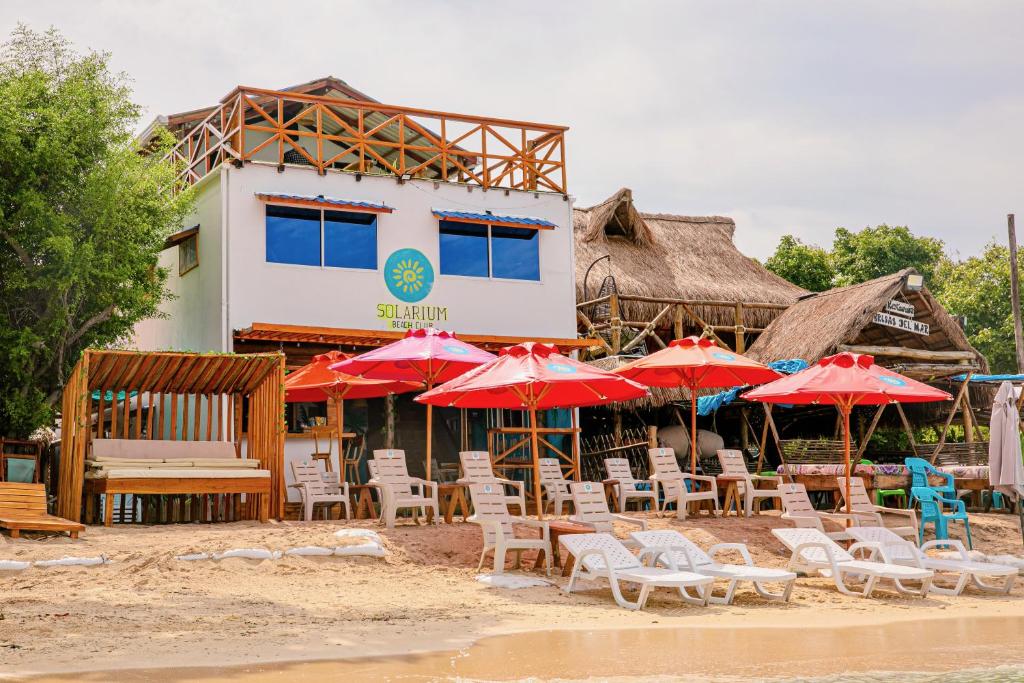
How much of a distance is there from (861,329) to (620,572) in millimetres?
11137

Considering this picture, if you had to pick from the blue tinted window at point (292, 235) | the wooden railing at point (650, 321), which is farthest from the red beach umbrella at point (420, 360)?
the wooden railing at point (650, 321)

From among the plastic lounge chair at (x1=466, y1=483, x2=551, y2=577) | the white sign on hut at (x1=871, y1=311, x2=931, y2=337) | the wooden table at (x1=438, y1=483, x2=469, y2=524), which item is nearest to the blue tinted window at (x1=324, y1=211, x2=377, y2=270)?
the wooden table at (x1=438, y1=483, x2=469, y2=524)

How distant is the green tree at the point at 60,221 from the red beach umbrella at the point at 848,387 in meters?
8.78

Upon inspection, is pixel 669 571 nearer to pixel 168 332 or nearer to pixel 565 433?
pixel 565 433

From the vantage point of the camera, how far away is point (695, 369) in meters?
14.1

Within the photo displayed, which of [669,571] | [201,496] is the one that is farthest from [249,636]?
[201,496]

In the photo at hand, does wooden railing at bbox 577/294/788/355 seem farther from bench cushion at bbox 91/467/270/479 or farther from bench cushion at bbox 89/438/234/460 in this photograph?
bench cushion at bbox 91/467/270/479

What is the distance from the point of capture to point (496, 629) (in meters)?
8.11

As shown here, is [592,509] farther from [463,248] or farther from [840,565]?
[463,248]

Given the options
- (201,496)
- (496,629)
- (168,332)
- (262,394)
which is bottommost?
(496,629)

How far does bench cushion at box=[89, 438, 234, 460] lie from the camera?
1252 centimetres

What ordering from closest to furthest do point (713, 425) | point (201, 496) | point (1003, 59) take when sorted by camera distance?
point (201, 496), point (1003, 59), point (713, 425)

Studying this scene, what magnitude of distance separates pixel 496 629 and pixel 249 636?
180 centimetres

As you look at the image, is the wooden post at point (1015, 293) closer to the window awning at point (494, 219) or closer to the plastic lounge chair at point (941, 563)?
the window awning at point (494, 219)
